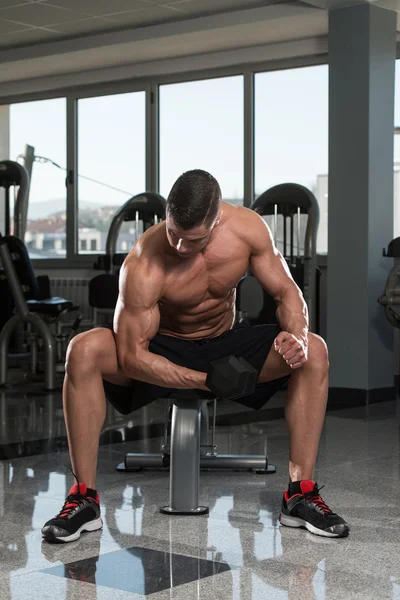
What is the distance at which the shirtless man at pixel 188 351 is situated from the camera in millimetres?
2424

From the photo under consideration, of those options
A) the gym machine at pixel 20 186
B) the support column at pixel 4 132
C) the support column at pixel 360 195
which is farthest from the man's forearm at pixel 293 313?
the support column at pixel 4 132

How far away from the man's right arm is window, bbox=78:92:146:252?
5.18 meters

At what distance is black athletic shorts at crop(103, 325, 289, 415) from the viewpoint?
2.52 metres

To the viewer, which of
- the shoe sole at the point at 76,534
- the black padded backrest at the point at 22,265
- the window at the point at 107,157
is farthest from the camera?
the window at the point at 107,157

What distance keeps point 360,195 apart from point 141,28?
2.01 metres

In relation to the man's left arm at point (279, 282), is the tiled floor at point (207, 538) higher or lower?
lower

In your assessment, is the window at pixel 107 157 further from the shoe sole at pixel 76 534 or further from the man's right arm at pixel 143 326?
the shoe sole at pixel 76 534

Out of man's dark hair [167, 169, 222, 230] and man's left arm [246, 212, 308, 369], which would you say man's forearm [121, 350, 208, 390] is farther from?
man's dark hair [167, 169, 222, 230]

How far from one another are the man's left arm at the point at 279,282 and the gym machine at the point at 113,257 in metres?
3.48

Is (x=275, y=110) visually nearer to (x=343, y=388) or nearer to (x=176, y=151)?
(x=176, y=151)

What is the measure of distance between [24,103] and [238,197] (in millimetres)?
2398

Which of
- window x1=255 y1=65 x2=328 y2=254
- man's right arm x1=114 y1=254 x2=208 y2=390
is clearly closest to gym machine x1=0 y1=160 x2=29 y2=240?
window x1=255 y1=65 x2=328 y2=254

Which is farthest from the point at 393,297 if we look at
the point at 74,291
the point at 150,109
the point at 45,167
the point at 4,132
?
the point at 4,132

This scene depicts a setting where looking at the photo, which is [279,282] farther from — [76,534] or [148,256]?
[76,534]
